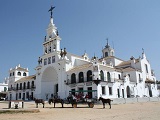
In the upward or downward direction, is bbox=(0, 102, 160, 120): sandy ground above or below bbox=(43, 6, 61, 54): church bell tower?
below

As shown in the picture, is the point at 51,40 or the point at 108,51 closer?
the point at 51,40

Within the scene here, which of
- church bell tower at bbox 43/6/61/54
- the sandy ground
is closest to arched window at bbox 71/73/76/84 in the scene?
church bell tower at bbox 43/6/61/54

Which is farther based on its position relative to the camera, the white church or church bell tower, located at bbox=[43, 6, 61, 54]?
church bell tower, located at bbox=[43, 6, 61, 54]

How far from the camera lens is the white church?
35188 mm

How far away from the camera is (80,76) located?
36906mm

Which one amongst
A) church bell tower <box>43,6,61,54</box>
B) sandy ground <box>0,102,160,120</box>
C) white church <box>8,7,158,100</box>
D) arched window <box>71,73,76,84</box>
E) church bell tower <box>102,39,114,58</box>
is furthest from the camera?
church bell tower <box>102,39,114,58</box>

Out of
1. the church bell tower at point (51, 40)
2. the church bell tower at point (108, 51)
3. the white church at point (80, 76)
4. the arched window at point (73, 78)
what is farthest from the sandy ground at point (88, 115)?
the church bell tower at point (108, 51)

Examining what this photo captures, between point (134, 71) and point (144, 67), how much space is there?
7.23m

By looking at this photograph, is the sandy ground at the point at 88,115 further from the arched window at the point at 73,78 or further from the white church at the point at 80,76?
the arched window at the point at 73,78

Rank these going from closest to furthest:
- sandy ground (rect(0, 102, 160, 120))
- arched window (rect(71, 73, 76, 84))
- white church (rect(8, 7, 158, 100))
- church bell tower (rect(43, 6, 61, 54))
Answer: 1. sandy ground (rect(0, 102, 160, 120))
2. white church (rect(8, 7, 158, 100))
3. arched window (rect(71, 73, 76, 84))
4. church bell tower (rect(43, 6, 61, 54))

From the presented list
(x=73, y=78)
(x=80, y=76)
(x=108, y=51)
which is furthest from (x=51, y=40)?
(x=108, y=51)

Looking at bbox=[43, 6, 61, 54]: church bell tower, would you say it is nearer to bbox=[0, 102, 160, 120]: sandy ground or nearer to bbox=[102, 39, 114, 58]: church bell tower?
bbox=[102, 39, 114, 58]: church bell tower

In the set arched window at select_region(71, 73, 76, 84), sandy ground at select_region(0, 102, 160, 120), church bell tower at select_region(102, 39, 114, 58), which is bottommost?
sandy ground at select_region(0, 102, 160, 120)

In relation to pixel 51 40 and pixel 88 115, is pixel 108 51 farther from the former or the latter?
pixel 88 115
